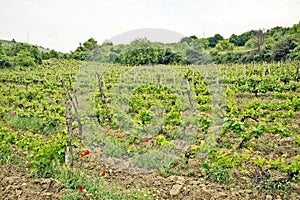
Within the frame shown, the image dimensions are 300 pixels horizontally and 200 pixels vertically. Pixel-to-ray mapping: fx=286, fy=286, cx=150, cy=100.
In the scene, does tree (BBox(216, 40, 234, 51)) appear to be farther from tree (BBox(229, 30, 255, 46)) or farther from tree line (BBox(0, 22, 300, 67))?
tree (BBox(229, 30, 255, 46))

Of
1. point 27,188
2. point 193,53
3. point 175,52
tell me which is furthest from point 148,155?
point 193,53

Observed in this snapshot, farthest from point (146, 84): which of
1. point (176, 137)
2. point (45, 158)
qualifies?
point (45, 158)

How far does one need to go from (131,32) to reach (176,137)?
9.69ft

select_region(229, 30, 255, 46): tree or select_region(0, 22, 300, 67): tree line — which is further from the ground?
select_region(229, 30, 255, 46): tree

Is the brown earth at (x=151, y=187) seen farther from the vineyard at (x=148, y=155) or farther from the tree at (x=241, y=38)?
the tree at (x=241, y=38)

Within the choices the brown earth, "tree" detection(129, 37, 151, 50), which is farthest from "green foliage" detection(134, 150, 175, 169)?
"tree" detection(129, 37, 151, 50)

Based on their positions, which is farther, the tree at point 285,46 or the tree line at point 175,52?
the tree at point 285,46

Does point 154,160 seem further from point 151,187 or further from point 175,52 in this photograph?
point 175,52

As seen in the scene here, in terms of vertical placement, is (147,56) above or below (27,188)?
above

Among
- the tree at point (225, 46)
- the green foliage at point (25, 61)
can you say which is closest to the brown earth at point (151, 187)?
the green foliage at point (25, 61)

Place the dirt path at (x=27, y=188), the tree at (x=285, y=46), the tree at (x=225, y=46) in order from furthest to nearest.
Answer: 1. the tree at (x=225, y=46)
2. the tree at (x=285, y=46)
3. the dirt path at (x=27, y=188)

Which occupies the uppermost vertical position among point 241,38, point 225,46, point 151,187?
point 241,38

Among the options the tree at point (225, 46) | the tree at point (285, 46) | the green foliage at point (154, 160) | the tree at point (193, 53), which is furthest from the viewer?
the tree at point (225, 46)

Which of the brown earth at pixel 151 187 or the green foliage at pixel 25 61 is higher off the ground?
the green foliage at pixel 25 61
